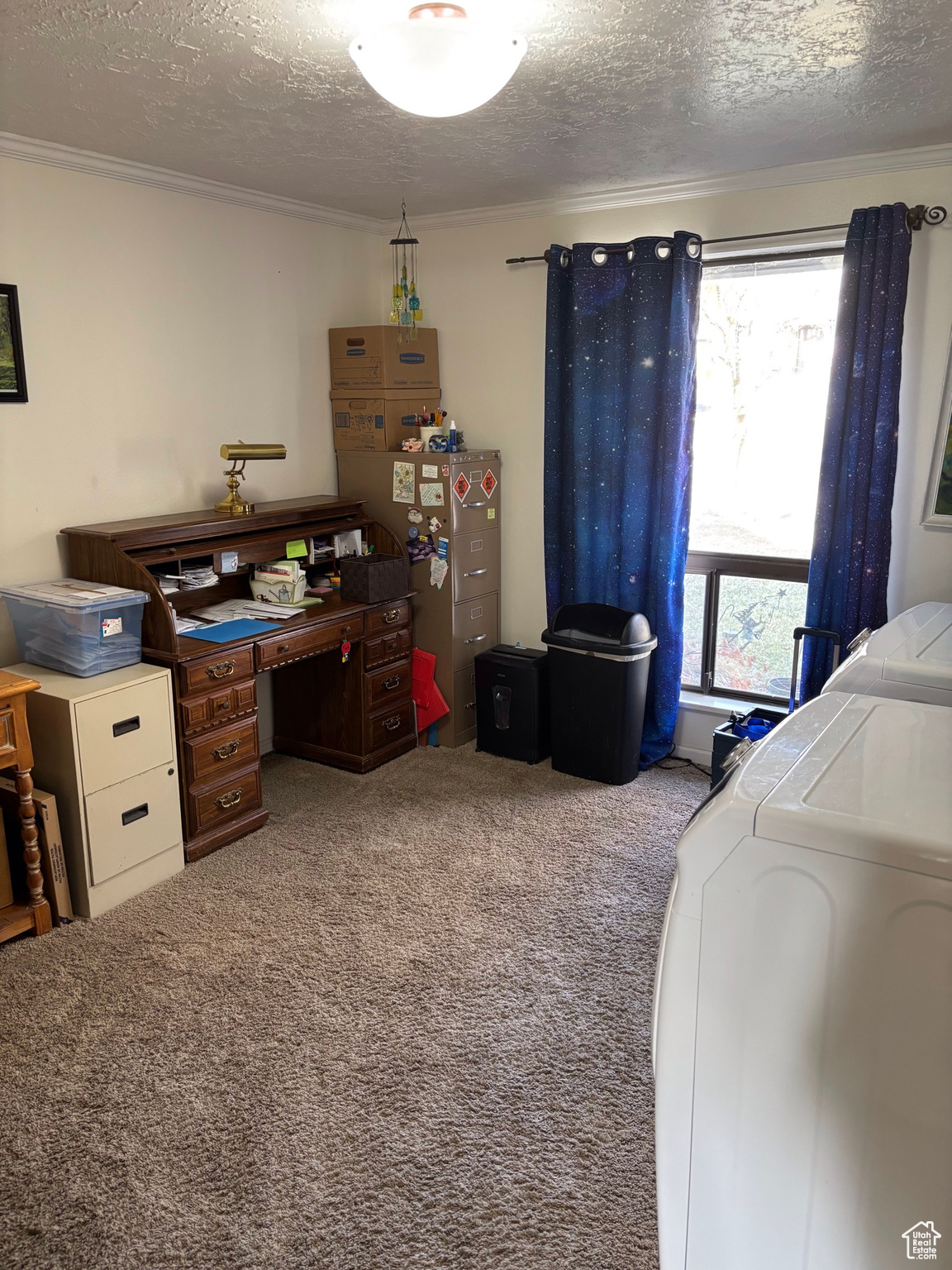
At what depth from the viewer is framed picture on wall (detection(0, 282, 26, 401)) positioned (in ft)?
9.82

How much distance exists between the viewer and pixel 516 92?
2543 millimetres

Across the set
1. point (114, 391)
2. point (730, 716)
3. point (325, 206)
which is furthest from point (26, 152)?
point (730, 716)

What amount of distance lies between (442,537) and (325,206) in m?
1.61

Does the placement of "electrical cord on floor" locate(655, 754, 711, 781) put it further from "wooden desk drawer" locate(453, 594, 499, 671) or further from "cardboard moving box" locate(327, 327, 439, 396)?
"cardboard moving box" locate(327, 327, 439, 396)

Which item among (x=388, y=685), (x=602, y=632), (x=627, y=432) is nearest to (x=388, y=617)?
(x=388, y=685)

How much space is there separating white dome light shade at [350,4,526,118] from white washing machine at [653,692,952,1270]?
1609 mm

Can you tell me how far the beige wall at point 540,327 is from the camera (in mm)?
3254

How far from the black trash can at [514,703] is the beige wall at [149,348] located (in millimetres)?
1270

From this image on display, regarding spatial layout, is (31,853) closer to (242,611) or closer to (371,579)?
(242,611)

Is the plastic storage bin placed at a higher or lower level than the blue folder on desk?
higher

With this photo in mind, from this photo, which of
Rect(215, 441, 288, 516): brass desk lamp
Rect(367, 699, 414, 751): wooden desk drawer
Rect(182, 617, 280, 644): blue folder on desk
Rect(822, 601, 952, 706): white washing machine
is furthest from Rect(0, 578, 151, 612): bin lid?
Rect(822, 601, 952, 706): white washing machine

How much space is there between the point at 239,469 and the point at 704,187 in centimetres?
225

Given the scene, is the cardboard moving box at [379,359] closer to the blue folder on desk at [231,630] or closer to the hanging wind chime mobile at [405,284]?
the hanging wind chime mobile at [405,284]

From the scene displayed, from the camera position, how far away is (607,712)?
375 centimetres
